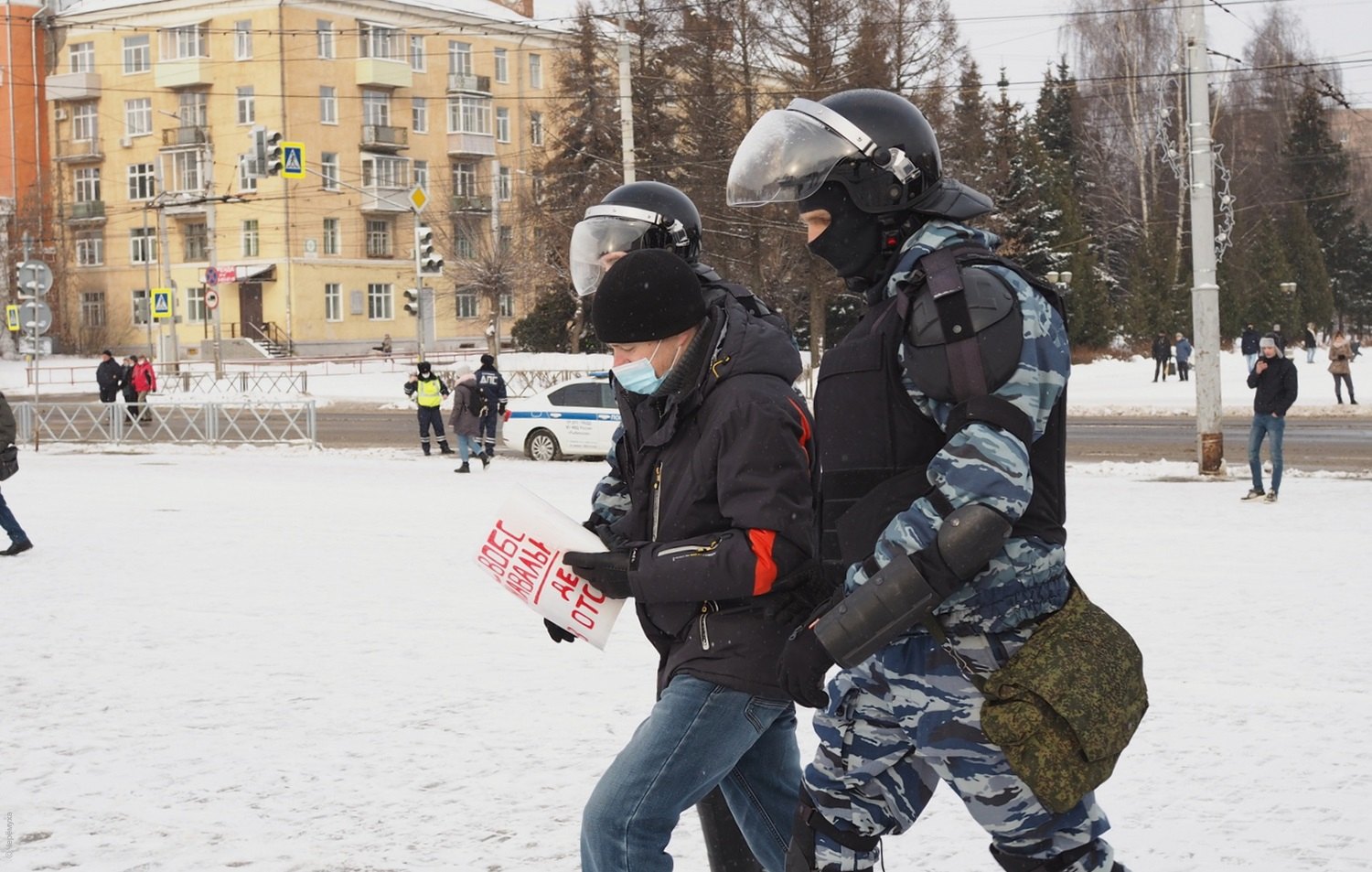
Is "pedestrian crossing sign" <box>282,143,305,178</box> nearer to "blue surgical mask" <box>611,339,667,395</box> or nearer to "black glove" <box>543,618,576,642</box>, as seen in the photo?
"black glove" <box>543,618,576,642</box>

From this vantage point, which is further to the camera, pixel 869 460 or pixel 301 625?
pixel 301 625

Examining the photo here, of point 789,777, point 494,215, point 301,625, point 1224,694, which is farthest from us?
point 494,215

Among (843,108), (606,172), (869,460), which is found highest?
(606,172)

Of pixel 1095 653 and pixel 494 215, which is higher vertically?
pixel 494 215

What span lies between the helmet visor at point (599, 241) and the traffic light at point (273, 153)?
28211mm

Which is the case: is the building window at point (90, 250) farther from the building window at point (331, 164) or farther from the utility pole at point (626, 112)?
the utility pole at point (626, 112)

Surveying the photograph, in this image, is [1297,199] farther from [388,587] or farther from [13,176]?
[388,587]

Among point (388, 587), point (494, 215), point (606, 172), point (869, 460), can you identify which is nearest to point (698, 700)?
point (869, 460)

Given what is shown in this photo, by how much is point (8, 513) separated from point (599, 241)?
30.4 feet

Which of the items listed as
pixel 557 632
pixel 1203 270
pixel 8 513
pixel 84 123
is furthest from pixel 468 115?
pixel 557 632

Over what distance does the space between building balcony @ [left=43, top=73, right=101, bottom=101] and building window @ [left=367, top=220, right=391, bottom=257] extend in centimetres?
1337

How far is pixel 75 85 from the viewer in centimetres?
6719

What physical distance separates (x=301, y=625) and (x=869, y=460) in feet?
20.9

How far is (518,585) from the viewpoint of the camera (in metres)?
3.68
